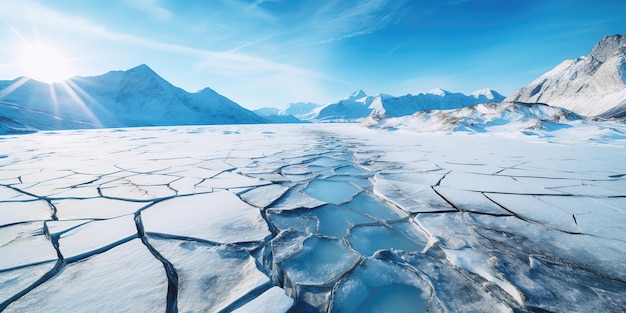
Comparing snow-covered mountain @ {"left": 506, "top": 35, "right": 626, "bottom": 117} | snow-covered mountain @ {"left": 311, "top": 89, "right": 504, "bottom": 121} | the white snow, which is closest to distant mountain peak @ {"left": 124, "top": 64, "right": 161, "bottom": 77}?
snow-covered mountain @ {"left": 311, "top": 89, "right": 504, "bottom": 121}

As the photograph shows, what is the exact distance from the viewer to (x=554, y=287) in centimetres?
108

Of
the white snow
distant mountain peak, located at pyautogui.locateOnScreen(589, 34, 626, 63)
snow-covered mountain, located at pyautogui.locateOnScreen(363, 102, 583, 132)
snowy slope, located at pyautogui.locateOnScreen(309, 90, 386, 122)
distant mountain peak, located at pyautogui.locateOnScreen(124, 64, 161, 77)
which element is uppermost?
distant mountain peak, located at pyautogui.locateOnScreen(589, 34, 626, 63)

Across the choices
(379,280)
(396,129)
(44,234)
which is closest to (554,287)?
(379,280)

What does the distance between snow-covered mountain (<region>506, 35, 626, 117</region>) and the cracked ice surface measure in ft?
167

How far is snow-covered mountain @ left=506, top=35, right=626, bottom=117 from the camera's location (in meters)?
41.9

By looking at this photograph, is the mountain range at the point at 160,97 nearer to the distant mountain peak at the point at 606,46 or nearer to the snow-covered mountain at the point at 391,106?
the distant mountain peak at the point at 606,46

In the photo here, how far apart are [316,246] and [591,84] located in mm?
79946

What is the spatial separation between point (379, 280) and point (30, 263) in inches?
73.2

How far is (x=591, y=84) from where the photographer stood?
5119cm

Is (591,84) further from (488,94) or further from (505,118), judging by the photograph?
(488,94)

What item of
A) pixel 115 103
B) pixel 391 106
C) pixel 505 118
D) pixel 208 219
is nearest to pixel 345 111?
pixel 391 106

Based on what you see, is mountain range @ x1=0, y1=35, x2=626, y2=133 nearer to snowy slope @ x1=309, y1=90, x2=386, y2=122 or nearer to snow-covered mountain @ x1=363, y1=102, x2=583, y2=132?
snow-covered mountain @ x1=363, y1=102, x2=583, y2=132

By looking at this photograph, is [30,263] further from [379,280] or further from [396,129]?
[396,129]

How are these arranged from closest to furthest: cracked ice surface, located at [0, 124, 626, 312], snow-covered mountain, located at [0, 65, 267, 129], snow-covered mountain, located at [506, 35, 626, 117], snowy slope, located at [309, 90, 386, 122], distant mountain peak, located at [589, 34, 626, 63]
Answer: cracked ice surface, located at [0, 124, 626, 312] → snow-covered mountain, located at [0, 65, 267, 129] → snow-covered mountain, located at [506, 35, 626, 117] → distant mountain peak, located at [589, 34, 626, 63] → snowy slope, located at [309, 90, 386, 122]
